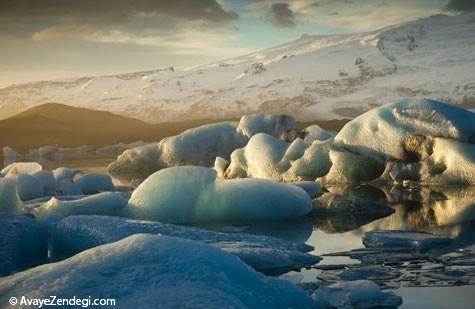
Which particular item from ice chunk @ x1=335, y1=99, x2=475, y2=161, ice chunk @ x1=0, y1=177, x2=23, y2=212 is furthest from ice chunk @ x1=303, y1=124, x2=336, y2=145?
ice chunk @ x1=0, y1=177, x2=23, y2=212

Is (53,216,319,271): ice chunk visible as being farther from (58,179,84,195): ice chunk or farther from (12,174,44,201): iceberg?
(58,179,84,195): ice chunk

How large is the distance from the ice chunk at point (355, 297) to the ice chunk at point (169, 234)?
3.52 ft

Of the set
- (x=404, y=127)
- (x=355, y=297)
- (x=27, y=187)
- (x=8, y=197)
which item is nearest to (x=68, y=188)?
(x=27, y=187)

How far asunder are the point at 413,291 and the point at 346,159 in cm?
971

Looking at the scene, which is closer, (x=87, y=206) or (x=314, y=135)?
(x=87, y=206)

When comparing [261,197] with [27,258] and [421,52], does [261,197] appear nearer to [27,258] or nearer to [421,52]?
[27,258]

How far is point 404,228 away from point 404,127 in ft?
21.6

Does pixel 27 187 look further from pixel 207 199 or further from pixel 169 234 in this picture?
pixel 169 234

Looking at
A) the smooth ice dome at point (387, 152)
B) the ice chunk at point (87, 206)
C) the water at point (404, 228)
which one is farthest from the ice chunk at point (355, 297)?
the smooth ice dome at point (387, 152)

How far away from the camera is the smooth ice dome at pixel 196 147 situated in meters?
20.5

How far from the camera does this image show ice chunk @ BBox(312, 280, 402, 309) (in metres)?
3.83

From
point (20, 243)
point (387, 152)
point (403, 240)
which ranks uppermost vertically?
point (20, 243)

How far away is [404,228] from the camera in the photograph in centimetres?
716

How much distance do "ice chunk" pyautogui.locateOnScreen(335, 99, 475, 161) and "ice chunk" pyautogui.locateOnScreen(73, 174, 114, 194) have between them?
5.25m
